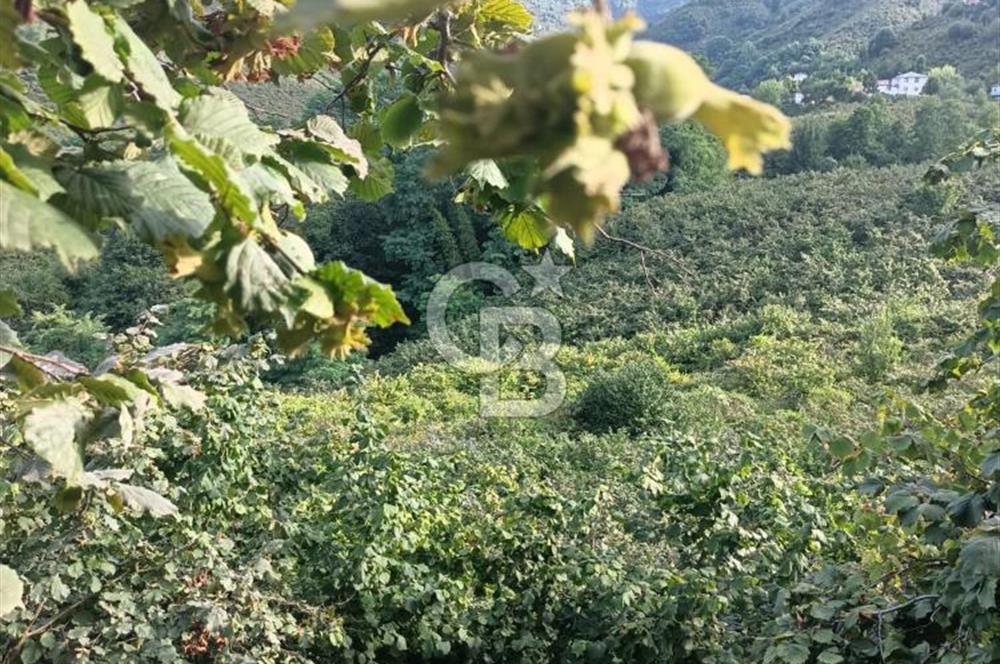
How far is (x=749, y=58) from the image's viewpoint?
4234cm

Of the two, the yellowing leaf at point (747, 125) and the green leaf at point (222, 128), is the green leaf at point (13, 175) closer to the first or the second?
the green leaf at point (222, 128)

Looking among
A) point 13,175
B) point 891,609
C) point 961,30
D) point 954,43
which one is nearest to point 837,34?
point 961,30

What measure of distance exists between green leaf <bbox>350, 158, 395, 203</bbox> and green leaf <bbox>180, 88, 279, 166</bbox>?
61 centimetres

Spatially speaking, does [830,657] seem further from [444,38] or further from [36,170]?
[36,170]

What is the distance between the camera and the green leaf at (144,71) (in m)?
0.74

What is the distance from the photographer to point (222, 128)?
0.76 meters

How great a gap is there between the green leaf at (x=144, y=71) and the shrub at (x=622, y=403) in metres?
8.79

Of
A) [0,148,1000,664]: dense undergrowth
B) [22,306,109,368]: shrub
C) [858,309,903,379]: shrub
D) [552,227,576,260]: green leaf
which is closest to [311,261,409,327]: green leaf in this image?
[0,148,1000,664]: dense undergrowth

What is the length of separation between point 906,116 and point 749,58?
76.1ft

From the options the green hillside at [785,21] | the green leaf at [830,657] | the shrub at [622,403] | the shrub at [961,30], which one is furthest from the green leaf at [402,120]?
the green hillside at [785,21]

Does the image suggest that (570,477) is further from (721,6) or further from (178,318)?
(721,6)

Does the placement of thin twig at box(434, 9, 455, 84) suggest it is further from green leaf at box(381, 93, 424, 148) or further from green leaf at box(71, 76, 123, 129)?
green leaf at box(71, 76, 123, 129)

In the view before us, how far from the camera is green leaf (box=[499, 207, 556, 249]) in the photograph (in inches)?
55.2

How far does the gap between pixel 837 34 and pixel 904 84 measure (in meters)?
12.6
